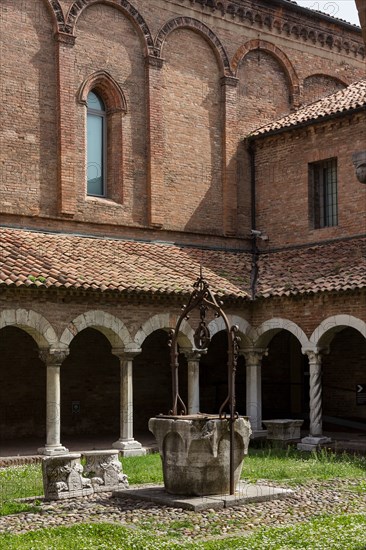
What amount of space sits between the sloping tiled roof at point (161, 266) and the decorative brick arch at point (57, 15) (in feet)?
14.0

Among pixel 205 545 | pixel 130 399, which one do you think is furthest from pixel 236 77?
pixel 205 545

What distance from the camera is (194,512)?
1067cm

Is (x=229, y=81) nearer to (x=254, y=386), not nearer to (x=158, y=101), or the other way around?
(x=158, y=101)

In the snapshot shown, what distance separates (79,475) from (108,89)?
10.3 m

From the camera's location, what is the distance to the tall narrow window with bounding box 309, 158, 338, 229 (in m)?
20.6

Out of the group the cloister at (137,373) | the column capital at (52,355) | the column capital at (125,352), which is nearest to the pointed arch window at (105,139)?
the cloister at (137,373)

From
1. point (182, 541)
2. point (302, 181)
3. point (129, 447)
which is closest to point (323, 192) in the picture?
point (302, 181)

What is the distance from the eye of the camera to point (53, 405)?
16172mm

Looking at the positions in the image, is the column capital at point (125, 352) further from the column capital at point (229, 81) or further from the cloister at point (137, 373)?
the column capital at point (229, 81)

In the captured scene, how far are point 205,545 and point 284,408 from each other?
1440cm

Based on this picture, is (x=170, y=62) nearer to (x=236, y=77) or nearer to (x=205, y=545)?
(x=236, y=77)

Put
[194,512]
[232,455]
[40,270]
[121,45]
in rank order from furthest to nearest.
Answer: [121,45] → [40,270] → [232,455] → [194,512]

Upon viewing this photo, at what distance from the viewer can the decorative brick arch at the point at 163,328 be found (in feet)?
57.6

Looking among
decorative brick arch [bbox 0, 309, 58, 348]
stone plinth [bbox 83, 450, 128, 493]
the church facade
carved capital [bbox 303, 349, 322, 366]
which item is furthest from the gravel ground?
carved capital [bbox 303, 349, 322, 366]
